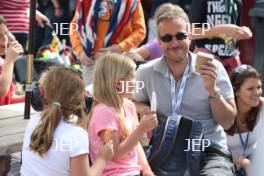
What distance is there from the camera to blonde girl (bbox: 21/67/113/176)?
2.73m

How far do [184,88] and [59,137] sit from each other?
0.96 m

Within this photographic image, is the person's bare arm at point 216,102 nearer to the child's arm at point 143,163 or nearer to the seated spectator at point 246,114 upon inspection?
the seated spectator at point 246,114

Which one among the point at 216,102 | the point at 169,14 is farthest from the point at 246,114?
the point at 169,14

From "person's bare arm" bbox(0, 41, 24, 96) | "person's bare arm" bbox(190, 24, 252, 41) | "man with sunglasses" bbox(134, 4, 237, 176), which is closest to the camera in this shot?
"man with sunglasses" bbox(134, 4, 237, 176)

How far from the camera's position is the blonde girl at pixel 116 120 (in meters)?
2.97

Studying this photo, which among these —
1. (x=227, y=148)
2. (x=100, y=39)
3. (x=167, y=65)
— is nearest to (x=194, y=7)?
(x=100, y=39)

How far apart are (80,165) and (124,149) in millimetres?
320

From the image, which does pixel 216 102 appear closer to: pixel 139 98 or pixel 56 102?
pixel 139 98

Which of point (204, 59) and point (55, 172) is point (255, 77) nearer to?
point (204, 59)

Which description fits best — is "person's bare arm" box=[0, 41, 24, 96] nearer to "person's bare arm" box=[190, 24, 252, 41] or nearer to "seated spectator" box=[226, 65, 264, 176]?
"person's bare arm" box=[190, 24, 252, 41]

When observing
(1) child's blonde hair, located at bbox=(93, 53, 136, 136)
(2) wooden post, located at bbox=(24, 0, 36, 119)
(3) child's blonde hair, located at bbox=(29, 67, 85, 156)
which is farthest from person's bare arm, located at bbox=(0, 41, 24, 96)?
(3) child's blonde hair, located at bbox=(29, 67, 85, 156)

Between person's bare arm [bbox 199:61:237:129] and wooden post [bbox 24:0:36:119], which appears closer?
person's bare arm [bbox 199:61:237:129]

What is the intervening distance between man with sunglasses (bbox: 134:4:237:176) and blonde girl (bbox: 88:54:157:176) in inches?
13.0

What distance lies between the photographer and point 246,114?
12.4 feet
